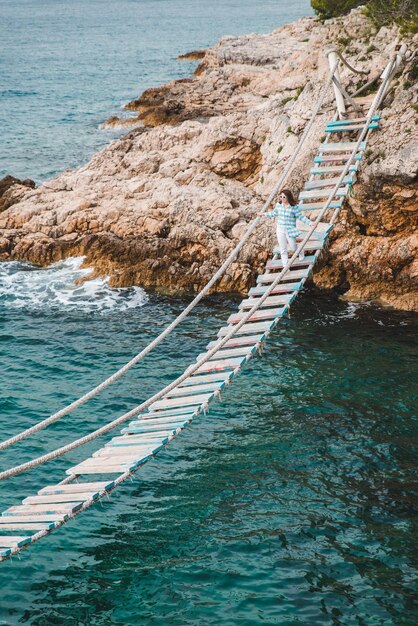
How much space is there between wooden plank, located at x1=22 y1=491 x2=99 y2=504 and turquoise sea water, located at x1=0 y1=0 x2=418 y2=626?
1.51m

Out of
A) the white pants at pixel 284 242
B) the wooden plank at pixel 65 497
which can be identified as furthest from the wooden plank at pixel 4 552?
the white pants at pixel 284 242

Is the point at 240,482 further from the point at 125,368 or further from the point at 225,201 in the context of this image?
the point at 225,201

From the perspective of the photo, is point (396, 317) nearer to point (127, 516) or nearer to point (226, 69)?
point (127, 516)

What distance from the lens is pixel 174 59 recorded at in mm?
77250

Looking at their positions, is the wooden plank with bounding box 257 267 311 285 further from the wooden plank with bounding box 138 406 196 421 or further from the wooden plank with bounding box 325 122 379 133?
the wooden plank with bounding box 325 122 379 133

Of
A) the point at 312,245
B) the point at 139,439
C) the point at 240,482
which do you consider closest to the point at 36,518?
the point at 139,439

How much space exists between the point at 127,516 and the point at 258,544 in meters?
2.67

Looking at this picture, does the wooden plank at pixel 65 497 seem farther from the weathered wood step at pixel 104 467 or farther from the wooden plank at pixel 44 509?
the weathered wood step at pixel 104 467

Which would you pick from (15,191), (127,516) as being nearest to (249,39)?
(15,191)

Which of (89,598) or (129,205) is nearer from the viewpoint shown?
(89,598)

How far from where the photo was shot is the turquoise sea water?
42.5 ft

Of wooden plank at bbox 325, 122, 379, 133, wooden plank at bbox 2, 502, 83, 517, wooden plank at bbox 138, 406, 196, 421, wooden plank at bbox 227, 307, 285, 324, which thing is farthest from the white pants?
wooden plank at bbox 2, 502, 83, 517

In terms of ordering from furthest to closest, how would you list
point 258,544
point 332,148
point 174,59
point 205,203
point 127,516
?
1. point 174,59
2. point 205,203
3. point 332,148
4. point 127,516
5. point 258,544

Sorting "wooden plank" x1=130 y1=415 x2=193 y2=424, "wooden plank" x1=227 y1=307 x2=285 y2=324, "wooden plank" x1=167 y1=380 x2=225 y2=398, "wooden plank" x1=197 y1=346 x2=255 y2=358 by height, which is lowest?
"wooden plank" x1=130 y1=415 x2=193 y2=424
